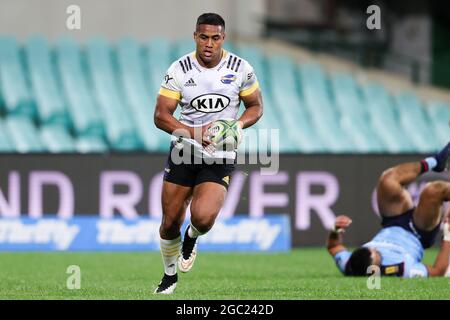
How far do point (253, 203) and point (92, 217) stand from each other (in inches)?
95.7

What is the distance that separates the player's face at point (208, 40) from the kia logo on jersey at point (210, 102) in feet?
1.07

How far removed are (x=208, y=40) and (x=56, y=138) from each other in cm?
884

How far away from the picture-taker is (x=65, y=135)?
18703mm

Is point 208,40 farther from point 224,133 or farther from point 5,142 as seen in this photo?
point 5,142

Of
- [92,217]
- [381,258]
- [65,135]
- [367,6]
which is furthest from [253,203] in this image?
[367,6]

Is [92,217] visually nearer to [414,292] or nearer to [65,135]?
[65,135]

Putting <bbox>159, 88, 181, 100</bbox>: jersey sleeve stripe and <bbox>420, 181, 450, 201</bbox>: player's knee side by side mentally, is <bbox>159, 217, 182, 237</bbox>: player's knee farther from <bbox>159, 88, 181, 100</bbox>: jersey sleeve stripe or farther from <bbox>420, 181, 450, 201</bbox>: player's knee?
<bbox>420, 181, 450, 201</bbox>: player's knee

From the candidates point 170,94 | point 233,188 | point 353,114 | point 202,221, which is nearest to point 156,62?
point 353,114

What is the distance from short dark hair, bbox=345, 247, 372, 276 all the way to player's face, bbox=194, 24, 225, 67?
128 inches

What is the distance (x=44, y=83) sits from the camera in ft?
63.8

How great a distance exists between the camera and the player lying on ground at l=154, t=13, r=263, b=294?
10.1 meters

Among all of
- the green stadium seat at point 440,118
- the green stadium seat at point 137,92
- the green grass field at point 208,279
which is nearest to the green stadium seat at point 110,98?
the green stadium seat at point 137,92

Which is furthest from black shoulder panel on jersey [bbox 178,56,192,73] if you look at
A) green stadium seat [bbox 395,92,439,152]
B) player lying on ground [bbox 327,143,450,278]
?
green stadium seat [bbox 395,92,439,152]

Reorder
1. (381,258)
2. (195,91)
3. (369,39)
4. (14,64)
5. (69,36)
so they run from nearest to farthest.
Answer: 1. (195,91)
2. (381,258)
3. (14,64)
4. (69,36)
5. (369,39)
